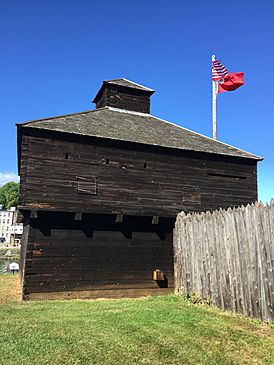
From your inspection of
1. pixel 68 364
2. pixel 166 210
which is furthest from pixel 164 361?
pixel 166 210

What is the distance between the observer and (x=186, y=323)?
8.08 meters

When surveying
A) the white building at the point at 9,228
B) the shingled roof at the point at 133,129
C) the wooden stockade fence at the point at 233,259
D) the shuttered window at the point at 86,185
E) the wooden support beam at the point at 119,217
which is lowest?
the white building at the point at 9,228

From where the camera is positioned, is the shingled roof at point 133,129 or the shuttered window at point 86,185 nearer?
the shuttered window at point 86,185

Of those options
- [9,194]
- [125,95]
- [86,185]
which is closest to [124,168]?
[86,185]

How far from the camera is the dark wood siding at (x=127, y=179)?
12.5 metres

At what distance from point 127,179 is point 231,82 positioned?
10560 millimetres

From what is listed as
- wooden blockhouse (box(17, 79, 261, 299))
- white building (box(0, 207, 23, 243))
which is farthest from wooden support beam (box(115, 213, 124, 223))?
white building (box(0, 207, 23, 243))

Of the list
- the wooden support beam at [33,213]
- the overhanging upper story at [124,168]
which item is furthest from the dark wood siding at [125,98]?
the wooden support beam at [33,213]

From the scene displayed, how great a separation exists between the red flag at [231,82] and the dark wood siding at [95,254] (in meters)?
10.4

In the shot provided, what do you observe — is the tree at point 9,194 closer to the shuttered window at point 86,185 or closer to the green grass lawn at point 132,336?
the shuttered window at point 86,185

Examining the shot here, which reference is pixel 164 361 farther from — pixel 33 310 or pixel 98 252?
pixel 98 252

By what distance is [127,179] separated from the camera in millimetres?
13898

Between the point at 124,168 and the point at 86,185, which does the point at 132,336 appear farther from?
the point at 124,168

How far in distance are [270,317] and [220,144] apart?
10.8 metres
